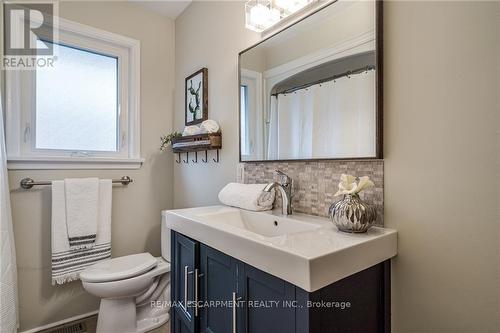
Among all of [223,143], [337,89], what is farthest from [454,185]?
[223,143]

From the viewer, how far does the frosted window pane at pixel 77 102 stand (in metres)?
1.76

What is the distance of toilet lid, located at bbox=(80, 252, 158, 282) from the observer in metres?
1.49

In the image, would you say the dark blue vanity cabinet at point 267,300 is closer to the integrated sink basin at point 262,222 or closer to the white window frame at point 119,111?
the integrated sink basin at point 262,222

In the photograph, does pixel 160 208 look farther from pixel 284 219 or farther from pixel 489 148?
pixel 489 148

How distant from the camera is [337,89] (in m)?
1.05

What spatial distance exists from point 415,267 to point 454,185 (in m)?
0.30

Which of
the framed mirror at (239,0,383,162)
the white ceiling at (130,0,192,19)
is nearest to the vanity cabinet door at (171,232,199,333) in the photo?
the framed mirror at (239,0,383,162)

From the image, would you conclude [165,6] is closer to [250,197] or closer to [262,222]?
[250,197]

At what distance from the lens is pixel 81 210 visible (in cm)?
175

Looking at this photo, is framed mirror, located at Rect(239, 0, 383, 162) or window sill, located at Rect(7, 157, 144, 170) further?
window sill, located at Rect(7, 157, 144, 170)

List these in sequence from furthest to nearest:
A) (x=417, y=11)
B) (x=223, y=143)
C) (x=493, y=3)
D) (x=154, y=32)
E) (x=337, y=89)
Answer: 1. (x=154, y=32)
2. (x=223, y=143)
3. (x=337, y=89)
4. (x=417, y=11)
5. (x=493, y=3)

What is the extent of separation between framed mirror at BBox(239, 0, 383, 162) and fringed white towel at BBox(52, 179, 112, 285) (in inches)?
48.8

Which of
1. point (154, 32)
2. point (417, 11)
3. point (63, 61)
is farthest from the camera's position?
point (154, 32)

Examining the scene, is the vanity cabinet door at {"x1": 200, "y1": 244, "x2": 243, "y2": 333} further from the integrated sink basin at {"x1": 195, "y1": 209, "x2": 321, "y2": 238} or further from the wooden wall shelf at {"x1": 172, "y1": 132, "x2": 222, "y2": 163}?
the wooden wall shelf at {"x1": 172, "y1": 132, "x2": 222, "y2": 163}
